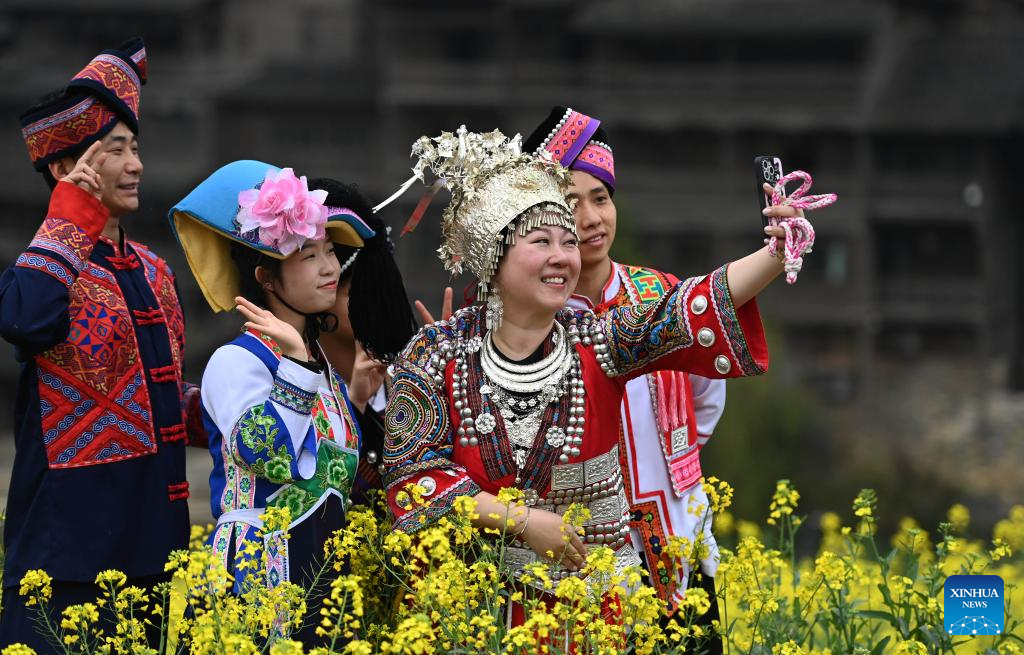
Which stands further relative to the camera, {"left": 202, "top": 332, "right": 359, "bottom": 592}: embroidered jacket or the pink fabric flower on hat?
the pink fabric flower on hat

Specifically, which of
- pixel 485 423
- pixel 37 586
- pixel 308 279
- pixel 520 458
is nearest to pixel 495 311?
pixel 485 423

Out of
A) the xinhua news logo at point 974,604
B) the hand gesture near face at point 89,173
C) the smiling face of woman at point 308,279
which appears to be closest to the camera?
the xinhua news logo at point 974,604

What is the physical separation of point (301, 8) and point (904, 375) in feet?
59.3

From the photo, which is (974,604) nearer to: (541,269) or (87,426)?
(541,269)

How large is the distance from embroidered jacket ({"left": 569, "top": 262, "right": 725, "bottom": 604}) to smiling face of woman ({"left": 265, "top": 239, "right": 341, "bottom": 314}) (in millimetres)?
989

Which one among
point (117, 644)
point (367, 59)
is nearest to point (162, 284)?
point (117, 644)

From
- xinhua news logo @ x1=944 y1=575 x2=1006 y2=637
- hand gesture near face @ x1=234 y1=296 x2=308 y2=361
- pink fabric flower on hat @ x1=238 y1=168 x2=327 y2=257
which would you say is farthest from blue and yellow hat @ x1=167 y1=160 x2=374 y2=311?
xinhua news logo @ x1=944 y1=575 x2=1006 y2=637

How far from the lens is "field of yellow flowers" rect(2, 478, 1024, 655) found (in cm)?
404

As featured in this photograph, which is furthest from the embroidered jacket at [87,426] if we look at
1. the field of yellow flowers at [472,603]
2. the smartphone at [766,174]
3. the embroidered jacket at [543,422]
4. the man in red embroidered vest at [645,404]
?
the smartphone at [766,174]

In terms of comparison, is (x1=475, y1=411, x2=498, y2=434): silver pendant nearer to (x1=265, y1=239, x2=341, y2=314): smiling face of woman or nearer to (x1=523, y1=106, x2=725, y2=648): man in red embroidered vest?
(x1=265, y1=239, x2=341, y2=314): smiling face of woman

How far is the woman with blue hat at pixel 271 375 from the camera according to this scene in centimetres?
430

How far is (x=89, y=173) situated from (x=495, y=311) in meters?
1.42

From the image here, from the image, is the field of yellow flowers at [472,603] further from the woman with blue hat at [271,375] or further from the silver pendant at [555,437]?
the silver pendant at [555,437]

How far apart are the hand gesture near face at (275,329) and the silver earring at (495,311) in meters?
0.60
